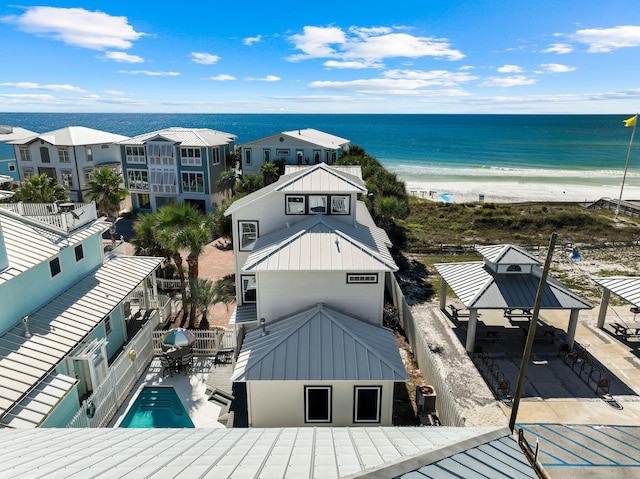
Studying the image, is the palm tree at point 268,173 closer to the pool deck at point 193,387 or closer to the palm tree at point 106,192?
the palm tree at point 106,192

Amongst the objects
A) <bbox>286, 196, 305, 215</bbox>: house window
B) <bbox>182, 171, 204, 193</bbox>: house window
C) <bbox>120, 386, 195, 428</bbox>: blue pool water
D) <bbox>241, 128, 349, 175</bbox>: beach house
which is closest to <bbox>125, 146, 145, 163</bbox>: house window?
<bbox>182, 171, 204, 193</bbox>: house window

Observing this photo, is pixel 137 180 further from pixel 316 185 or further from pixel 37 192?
pixel 316 185

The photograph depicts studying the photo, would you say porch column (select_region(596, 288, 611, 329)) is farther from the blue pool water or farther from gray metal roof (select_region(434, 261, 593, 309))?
the blue pool water

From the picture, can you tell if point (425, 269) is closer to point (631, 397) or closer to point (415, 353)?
point (415, 353)

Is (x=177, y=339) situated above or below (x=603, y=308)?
above

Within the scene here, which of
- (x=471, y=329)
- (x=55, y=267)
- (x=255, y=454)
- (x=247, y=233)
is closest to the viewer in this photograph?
(x=255, y=454)

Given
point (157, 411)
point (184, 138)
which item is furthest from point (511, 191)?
point (157, 411)
